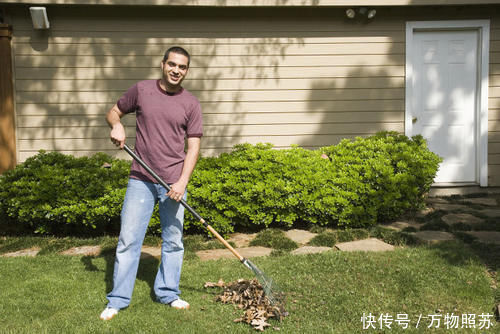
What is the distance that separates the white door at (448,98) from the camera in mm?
7332

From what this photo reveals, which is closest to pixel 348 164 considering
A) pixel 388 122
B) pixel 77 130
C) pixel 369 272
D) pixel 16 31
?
pixel 388 122

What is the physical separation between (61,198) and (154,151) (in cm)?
274

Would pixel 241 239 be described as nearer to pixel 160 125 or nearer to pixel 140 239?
pixel 140 239

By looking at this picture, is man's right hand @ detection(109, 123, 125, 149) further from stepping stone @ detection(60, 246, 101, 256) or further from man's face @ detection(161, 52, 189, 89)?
stepping stone @ detection(60, 246, 101, 256)

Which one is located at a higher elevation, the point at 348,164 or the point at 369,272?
the point at 348,164

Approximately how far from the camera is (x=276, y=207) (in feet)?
18.6

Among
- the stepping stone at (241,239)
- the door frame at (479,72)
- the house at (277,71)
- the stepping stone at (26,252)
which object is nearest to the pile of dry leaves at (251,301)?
the stepping stone at (241,239)

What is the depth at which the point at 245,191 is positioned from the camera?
5.66m

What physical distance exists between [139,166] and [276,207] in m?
2.57

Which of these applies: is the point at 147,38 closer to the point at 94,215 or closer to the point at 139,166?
the point at 94,215

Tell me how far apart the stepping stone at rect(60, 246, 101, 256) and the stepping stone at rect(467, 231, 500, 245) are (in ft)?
13.3

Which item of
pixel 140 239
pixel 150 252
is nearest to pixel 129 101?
pixel 140 239

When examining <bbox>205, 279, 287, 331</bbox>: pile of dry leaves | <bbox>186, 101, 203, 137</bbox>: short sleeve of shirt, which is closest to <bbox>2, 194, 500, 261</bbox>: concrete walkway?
<bbox>205, 279, 287, 331</bbox>: pile of dry leaves

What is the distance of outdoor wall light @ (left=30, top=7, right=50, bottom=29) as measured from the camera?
21.5 feet
